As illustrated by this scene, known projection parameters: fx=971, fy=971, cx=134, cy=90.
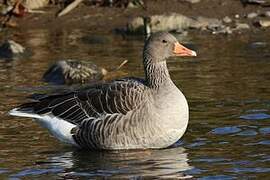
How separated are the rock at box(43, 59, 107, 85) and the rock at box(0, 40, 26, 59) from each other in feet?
8.69

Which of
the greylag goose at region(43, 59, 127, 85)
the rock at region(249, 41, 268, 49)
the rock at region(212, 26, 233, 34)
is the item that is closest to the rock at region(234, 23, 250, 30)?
the rock at region(212, 26, 233, 34)

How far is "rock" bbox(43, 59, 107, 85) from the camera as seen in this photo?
18.3 m

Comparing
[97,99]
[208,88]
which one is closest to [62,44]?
[208,88]

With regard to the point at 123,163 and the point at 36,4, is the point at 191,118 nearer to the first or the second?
the point at 123,163

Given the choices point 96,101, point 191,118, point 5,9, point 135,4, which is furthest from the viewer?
point 135,4

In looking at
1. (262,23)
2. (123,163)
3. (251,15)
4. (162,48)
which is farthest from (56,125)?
(251,15)

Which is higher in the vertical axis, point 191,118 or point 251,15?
point 251,15

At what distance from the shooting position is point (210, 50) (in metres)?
21.2

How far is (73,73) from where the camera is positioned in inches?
721

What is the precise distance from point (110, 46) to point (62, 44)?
1.28m

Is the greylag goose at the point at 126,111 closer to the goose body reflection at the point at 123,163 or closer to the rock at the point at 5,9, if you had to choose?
the goose body reflection at the point at 123,163

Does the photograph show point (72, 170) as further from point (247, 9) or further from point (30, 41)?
point (247, 9)

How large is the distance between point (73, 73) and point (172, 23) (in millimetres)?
5894

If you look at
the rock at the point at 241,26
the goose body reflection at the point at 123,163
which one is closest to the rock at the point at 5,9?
the rock at the point at 241,26
